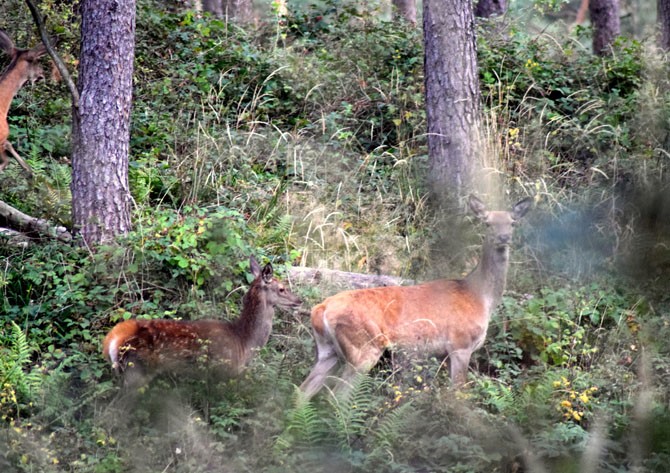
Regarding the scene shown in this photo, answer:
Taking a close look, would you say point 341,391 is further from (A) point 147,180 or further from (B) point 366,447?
(A) point 147,180

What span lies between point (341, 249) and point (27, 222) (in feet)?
10.6

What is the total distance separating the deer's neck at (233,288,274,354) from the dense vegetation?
22cm

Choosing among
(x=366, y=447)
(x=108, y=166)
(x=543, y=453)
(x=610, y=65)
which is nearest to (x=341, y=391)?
(x=366, y=447)

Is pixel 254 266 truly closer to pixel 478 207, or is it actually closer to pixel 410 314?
pixel 410 314

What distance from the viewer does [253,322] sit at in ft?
28.4

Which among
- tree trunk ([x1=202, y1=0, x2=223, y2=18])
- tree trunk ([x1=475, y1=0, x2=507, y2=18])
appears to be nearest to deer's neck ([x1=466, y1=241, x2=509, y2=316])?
tree trunk ([x1=475, y1=0, x2=507, y2=18])

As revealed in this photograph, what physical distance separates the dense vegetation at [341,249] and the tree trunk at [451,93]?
40 centimetres

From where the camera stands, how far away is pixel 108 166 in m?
9.80

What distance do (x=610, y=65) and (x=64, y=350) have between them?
8.77 metres

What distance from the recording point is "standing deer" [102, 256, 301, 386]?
776cm

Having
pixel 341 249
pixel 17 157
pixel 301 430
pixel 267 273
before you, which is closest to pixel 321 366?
pixel 267 273

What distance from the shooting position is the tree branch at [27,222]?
10047 mm

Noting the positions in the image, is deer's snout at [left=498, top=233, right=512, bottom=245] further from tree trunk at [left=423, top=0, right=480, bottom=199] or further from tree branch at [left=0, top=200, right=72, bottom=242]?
tree branch at [left=0, top=200, right=72, bottom=242]

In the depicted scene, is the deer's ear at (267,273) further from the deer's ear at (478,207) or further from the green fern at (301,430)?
the deer's ear at (478,207)
